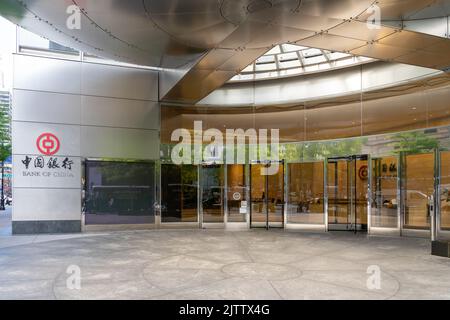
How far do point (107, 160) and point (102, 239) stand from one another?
315 centimetres

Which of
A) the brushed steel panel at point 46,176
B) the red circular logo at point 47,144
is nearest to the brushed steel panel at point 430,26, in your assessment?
the brushed steel panel at point 46,176

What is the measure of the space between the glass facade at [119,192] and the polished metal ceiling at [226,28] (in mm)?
4350

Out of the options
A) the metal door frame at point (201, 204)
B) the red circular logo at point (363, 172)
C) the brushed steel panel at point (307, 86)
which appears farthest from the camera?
the metal door frame at point (201, 204)

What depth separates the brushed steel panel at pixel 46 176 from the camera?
12.4 meters

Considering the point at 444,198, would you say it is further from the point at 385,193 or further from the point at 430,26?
the point at 430,26

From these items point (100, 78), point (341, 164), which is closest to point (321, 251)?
point (341, 164)

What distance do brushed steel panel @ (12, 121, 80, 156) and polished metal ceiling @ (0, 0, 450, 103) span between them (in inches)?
127

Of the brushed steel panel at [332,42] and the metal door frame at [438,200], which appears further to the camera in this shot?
the metal door frame at [438,200]

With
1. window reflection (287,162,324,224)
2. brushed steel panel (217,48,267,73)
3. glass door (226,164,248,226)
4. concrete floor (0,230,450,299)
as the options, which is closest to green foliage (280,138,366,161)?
window reflection (287,162,324,224)

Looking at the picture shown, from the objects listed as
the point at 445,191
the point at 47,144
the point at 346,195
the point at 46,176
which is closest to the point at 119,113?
the point at 47,144

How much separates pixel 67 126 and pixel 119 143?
1.82m

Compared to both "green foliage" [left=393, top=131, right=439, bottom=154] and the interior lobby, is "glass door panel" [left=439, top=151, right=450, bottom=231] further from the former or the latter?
"green foliage" [left=393, top=131, right=439, bottom=154]

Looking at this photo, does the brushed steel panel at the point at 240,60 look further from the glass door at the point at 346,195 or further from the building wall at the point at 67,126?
the glass door at the point at 346,195

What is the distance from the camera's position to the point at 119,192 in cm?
1372
